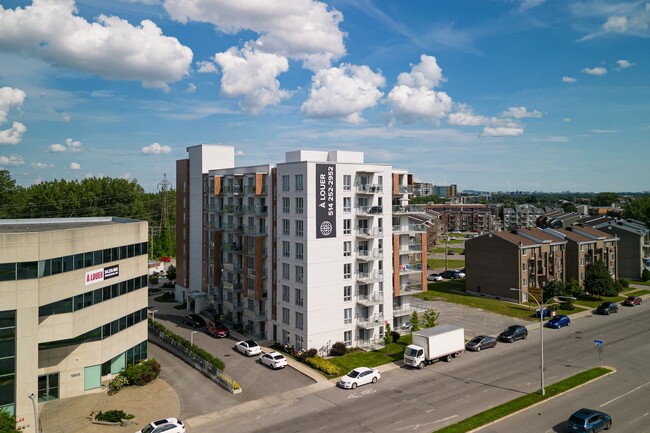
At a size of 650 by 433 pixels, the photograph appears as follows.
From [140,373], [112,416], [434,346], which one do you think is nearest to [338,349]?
[434,346]

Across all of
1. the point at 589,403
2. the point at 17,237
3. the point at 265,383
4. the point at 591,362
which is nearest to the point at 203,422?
the point at 265,383

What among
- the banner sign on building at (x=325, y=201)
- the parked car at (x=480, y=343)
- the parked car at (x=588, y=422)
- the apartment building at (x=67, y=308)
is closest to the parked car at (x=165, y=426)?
the apartment building at (x=67, y=308)

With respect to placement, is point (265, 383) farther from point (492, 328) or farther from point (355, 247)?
point (492, 328)

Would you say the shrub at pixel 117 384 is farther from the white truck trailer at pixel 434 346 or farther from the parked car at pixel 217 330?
the white truck trailer at pixel 434 346

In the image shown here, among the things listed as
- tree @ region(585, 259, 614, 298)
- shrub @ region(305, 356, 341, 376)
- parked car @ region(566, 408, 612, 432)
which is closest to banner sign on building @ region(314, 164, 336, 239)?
shrub @ region(305, 356, 341, 376)

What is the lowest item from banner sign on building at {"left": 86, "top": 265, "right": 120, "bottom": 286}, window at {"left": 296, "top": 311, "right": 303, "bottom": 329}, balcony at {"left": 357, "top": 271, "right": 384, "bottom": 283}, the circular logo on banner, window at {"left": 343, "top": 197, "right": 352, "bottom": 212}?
window at {"left": 296, "top": 311, "right": 303, "bottom": 329}

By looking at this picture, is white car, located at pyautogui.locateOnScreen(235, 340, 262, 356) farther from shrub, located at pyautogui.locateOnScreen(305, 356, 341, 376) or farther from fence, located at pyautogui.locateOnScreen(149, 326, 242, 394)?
shrub, located at pyautogui.locateOnScreen(305, 356, 341, 376)

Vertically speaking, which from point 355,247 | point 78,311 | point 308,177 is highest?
point 308,177

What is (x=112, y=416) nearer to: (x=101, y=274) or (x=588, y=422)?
(x=101, y=274)
